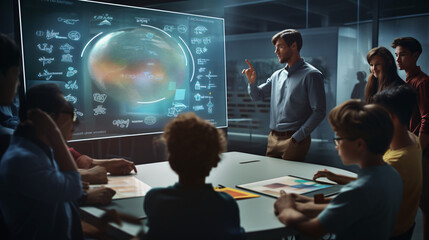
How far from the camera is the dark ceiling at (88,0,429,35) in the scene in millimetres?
4951

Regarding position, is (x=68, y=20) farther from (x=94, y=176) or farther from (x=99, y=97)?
(x=94, y=176)

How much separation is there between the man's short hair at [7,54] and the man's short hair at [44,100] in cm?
13

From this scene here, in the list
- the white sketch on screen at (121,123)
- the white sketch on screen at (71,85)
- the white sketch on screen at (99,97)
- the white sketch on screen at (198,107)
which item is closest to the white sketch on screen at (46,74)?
the white sketch on screen at (71,85)

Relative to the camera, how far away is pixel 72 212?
5.05ft

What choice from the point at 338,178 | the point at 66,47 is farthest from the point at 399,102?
the point at 66,47

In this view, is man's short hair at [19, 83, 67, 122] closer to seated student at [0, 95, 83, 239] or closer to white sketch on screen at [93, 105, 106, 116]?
seated student at [0, 95, 83, 239]

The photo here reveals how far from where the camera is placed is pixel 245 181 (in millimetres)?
2119

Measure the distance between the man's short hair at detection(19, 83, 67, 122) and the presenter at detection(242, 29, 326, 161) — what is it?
2.00 m

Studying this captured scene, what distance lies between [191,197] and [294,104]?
6.97ft

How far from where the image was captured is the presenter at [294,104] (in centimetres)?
307

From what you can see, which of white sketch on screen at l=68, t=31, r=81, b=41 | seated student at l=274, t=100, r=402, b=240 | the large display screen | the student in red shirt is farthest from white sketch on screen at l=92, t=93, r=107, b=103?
the student in red shirt

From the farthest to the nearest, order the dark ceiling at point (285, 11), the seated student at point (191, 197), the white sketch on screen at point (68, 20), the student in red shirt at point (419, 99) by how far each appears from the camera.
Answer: the dark ceiling at point (285, 11) < the white sketch on screen at point (68, 20) < the student in red shirt at point (419, 99) < the seated student at point (191, 197)

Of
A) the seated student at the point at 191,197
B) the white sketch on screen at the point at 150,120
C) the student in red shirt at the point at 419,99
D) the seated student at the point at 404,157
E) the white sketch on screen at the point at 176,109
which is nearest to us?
the seated student at the point at 191,197

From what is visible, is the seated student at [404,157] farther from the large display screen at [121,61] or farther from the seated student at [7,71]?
the large display screen at [121,61]
